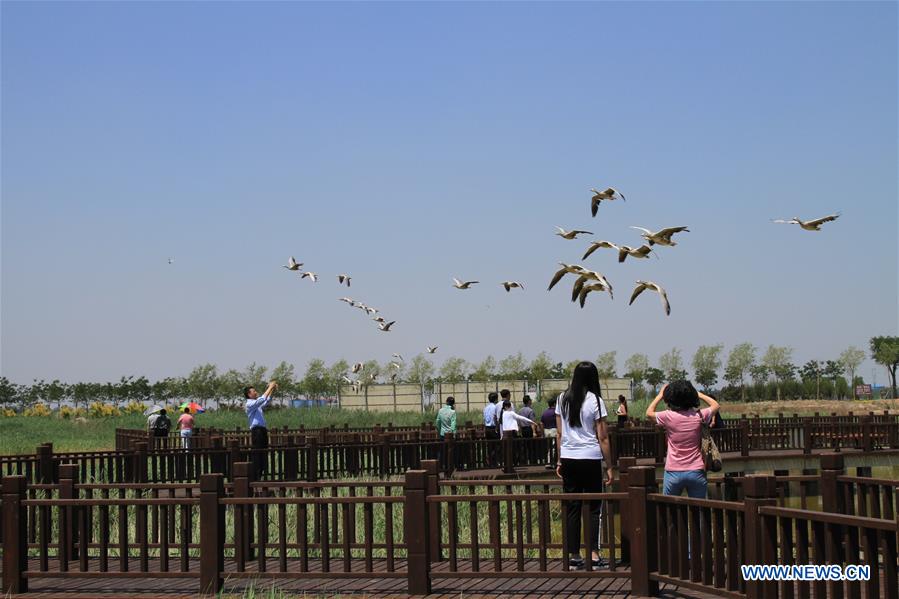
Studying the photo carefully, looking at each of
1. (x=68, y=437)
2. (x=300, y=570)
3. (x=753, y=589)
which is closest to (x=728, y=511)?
(x=753, y=589)

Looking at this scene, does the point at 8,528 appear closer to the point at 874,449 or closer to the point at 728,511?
the point at 728,511

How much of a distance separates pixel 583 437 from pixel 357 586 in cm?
259

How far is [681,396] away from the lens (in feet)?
34.2

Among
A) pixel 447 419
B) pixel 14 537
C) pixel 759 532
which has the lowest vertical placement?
pixel 14 537

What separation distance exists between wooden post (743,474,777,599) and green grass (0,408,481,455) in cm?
3929

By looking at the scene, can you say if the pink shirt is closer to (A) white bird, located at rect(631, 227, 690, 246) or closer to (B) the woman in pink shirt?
(B) the woman in pink shirt

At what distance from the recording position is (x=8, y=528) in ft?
35.8

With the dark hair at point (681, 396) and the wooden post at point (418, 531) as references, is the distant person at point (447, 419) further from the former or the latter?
the wooden post at point (418, 531)

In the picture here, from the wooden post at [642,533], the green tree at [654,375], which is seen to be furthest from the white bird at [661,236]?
the green tree at [654,375]

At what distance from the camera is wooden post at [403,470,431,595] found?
32.9 ft

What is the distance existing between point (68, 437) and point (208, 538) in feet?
133

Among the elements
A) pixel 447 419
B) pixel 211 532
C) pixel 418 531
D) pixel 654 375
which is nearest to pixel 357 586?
pixel 418 531

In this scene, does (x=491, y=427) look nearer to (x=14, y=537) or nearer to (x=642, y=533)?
(x=14, y=537)

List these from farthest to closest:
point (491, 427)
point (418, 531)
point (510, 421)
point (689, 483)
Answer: point (491, 427), point (510, 421), point (689, 483), point (418, 531)
